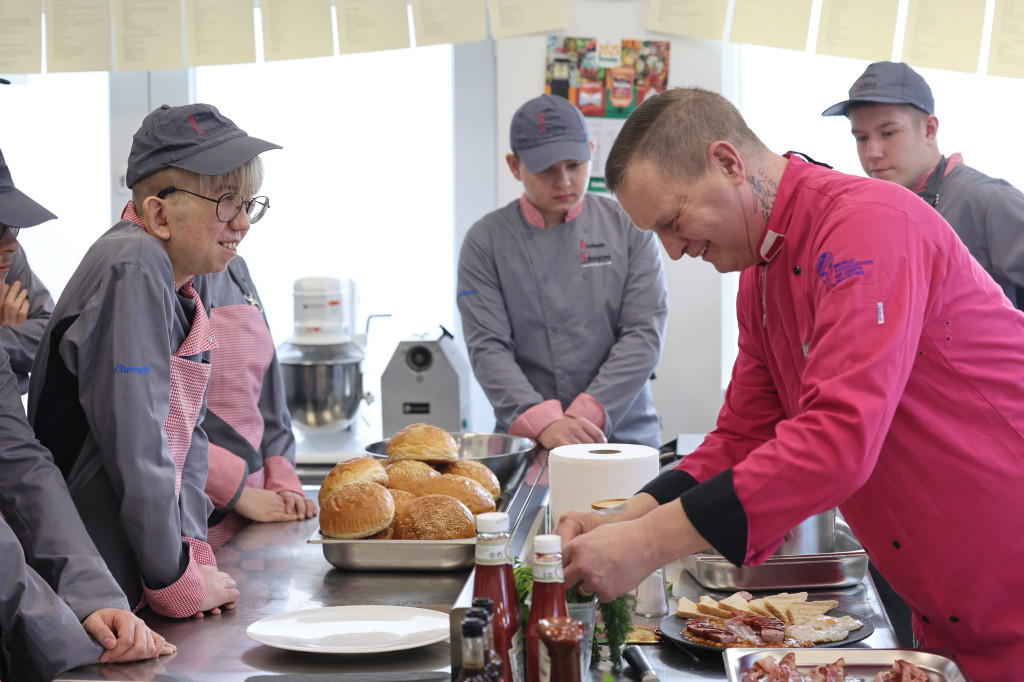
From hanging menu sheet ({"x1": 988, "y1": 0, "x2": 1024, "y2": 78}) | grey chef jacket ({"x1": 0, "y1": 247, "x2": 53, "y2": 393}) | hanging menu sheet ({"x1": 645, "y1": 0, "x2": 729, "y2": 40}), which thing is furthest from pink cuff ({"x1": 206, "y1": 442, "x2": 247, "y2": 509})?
hanging menu sheet ({"x1": 988, "y1": 0, "x2": 1024, "y2": 78})

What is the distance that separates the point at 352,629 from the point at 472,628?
0.57m

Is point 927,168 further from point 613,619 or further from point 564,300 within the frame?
point 613,619

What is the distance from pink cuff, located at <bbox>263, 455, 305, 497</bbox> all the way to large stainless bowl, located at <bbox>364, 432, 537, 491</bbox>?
0.63 ft

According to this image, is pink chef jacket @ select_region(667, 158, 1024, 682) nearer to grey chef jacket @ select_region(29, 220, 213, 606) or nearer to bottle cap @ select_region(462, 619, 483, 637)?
bottle cap @ select_region(462, 619, 483, 637)

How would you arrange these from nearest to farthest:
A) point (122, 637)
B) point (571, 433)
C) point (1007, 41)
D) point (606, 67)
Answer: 1. point (122, 637)
2. point (571, 433)
3. point (1007, 41)
4. point (606, 67)

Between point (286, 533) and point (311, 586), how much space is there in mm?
Answer: 423

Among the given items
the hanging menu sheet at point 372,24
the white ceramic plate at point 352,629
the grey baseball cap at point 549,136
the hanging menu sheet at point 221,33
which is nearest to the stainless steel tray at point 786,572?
the white ceramic plate at point 352,629

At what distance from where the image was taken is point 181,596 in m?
1.62

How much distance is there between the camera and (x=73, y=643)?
4.66 feet

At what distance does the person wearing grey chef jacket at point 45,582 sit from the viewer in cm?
142

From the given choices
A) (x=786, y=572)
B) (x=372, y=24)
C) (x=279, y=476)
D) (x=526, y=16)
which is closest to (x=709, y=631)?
(x=786, y=572)

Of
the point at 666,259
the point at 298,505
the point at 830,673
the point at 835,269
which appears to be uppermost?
the point at 835,269

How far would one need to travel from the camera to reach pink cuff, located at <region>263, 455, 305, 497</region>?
2.39 m

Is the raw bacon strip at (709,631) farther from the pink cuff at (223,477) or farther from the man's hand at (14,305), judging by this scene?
the man's hand at (14,305)
